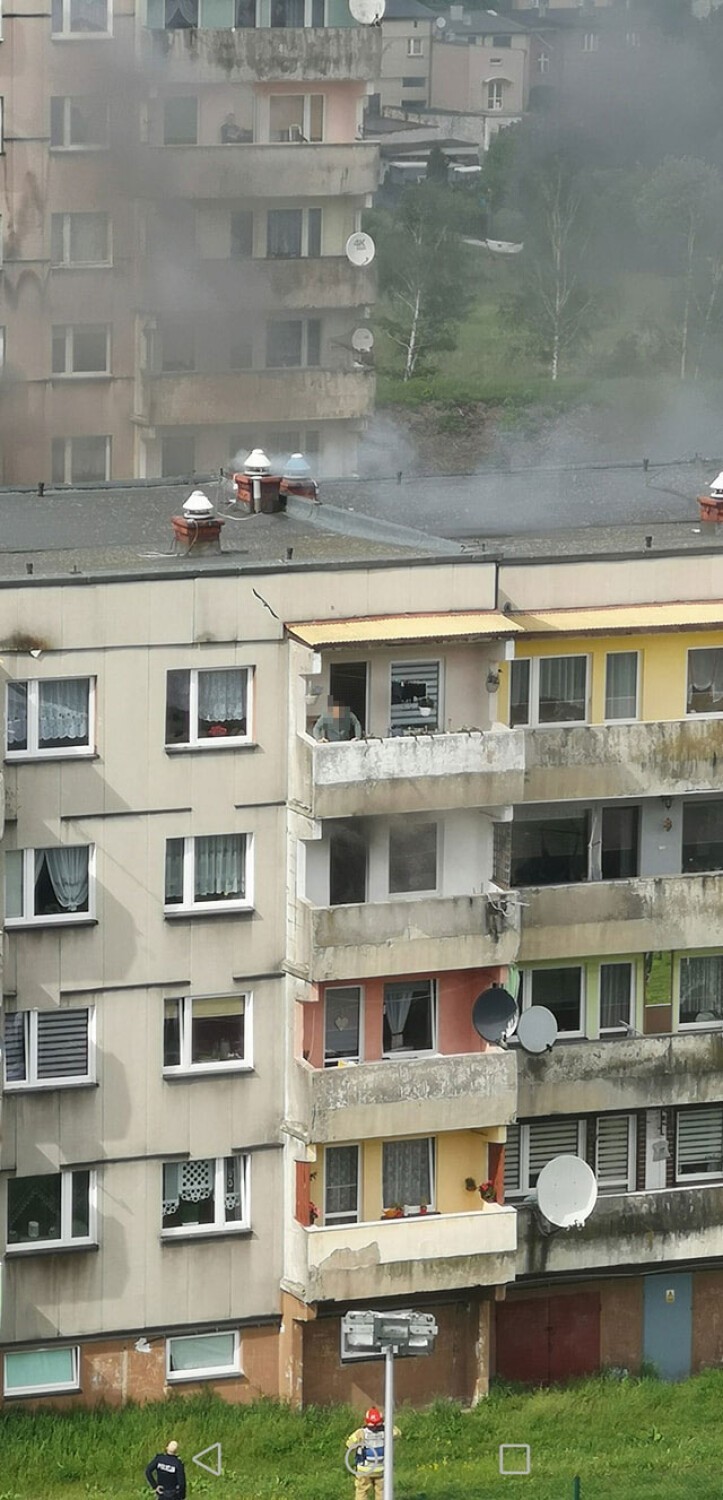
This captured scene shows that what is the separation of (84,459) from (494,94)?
15.5m

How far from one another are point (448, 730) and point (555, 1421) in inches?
419

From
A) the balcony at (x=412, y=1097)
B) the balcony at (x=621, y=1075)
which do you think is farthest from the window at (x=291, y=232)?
the balcony at (x=412, y=1097)

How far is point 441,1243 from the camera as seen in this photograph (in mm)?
53375

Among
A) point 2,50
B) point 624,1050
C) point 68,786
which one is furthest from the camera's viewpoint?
point 2,50

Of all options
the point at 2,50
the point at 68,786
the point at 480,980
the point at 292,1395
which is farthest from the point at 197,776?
the point at 2,50

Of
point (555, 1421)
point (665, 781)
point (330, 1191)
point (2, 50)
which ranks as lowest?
point (555, 1421)

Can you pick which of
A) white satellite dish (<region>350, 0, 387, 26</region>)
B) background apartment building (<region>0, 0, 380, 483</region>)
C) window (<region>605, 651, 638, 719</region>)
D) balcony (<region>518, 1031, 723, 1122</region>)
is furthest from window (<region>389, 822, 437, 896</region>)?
white satellite dish (<region>350, 0, 387, 26</region>)

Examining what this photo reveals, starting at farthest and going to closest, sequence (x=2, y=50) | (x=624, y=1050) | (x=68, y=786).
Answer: (x=2, y=50) < (x=624, y=1050) < (x=68, y=786)

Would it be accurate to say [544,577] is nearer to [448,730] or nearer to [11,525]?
[448,730]

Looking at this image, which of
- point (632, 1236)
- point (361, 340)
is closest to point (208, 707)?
point (632, 1236)

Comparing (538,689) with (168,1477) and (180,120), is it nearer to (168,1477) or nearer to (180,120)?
(168,1477)

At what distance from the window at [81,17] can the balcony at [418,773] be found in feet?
113

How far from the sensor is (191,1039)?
52.8 meters

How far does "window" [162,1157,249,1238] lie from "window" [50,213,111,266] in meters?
37.2
